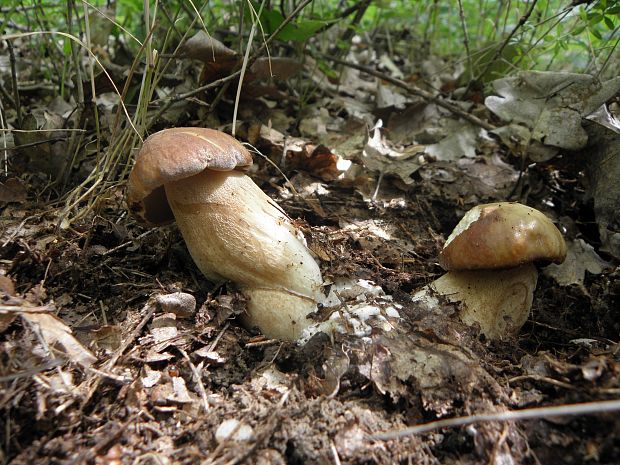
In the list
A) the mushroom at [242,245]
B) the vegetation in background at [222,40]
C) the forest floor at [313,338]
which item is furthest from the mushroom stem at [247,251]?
the vegetation in background at [222,40]

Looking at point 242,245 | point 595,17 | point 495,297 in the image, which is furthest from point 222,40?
point 495,297

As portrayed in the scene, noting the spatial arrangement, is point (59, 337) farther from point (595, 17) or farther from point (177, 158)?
point (595, 17)

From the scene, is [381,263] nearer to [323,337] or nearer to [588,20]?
[323,337]

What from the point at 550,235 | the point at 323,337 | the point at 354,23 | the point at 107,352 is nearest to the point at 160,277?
the point at 107,352

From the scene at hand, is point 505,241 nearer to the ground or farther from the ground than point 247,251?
farther from the ground

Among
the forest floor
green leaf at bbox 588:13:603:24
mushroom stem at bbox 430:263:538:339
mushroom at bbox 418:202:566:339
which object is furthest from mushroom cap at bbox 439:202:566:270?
green leaf at bbox 588:13:603:24

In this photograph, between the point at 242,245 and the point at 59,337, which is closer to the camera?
the point at 59,337
